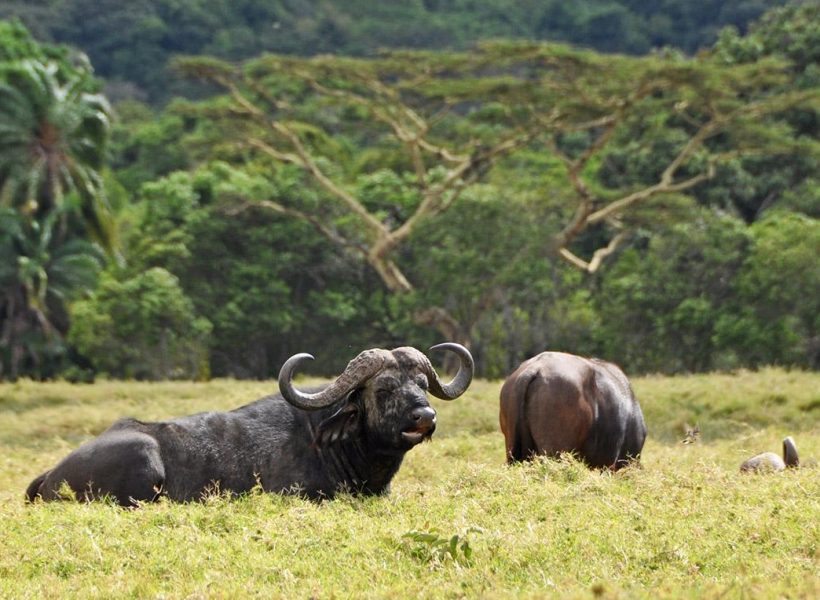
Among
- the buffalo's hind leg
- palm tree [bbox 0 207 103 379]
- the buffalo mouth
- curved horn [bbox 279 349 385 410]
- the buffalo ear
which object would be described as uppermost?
curved horn [bbox 279 349 385 410]

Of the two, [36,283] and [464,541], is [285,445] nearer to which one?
[464,541]

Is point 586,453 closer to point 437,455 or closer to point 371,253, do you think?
point 437,455

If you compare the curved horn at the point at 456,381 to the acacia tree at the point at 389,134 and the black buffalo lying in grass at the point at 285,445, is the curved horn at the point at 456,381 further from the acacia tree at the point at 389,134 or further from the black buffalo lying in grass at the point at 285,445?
the acacia tree at the point at 389,134

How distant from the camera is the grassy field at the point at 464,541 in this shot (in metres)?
6.55

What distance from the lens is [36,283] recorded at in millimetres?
37062

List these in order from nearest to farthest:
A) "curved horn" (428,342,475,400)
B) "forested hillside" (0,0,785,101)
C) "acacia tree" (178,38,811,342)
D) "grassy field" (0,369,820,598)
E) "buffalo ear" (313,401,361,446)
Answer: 1. "grassy field" (0,369,820,598)
2. "buffalo ear" (313,401,361,446)
3. "curved horn" (428,342,475,400)
4. "acacia tree" (178,38,811,342)
5. "forested hillside" (0,0,785,101)

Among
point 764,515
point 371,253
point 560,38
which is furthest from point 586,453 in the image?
point 560,38

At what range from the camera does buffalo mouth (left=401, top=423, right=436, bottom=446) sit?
9.12m

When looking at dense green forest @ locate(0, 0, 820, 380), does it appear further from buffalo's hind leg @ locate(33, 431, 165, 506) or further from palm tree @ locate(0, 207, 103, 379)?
buffalo's hind leg @ locate(33, 431, 165, 506)

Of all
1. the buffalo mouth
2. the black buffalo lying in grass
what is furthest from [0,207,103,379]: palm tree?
the buffalo mouth

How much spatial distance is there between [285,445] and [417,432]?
1.06m

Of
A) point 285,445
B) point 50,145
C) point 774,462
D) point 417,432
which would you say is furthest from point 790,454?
point 50,145

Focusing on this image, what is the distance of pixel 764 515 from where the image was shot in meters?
7.50

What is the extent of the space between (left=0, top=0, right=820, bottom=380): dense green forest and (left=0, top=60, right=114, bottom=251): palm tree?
7 cm
